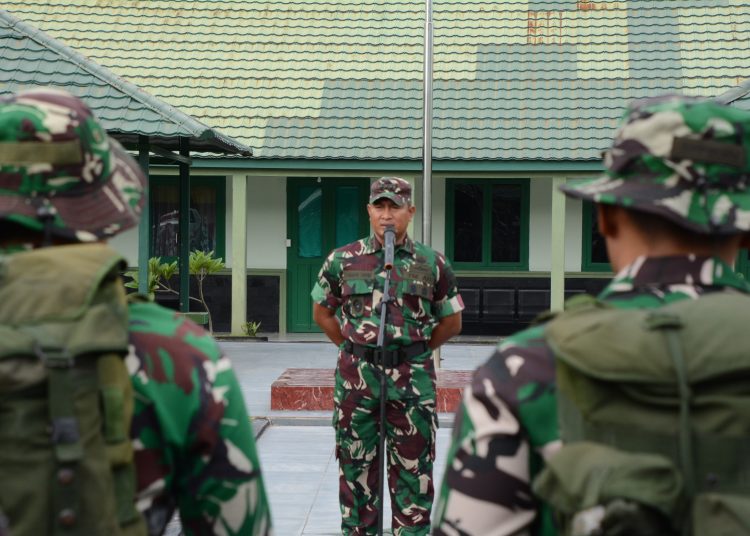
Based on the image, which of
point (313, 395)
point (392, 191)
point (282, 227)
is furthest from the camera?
point (282, 227)

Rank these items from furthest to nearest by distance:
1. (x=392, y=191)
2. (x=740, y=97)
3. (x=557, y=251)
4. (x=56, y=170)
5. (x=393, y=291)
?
(x=557, y=251)
(x=740, y=97)
(x=392, y=191)
(x=393, y=291)
(x=56, y=170)

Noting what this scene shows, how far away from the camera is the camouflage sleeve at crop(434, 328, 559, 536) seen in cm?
187

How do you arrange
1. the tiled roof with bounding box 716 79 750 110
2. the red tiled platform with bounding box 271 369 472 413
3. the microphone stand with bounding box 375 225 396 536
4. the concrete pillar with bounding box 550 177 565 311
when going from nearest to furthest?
the microphone stand with bounding box 375 225 396 536 → the red tiled platform with bounding box 271 369 472 413 → the tiled roof with bounding box 716 79 750 110 → the concrete pillar with bounding box 550 177 565 311

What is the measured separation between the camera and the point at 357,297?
230 inches

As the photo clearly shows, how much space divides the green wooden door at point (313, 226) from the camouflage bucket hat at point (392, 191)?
38.0 ft

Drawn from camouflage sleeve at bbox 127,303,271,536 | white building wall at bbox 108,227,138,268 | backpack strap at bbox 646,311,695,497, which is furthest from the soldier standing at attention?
white building wall at bbox 108,227,138,268

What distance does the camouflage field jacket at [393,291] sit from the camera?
574 centimetres

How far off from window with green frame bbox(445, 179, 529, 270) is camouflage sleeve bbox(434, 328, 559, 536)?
15.9m

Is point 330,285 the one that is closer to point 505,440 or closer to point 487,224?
point 505,440

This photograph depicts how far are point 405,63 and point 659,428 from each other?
16.8m

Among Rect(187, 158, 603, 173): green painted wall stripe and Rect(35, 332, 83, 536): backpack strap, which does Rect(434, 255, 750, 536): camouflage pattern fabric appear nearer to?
Rect(35, 332, 83, 536): backpack strap

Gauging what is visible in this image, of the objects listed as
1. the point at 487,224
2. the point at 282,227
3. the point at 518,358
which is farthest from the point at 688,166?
the point at 282,227

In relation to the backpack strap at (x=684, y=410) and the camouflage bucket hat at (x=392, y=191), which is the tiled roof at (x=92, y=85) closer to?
the camouflage bucket hat at (x=392, y=191)

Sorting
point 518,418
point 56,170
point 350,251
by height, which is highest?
point 56,170
